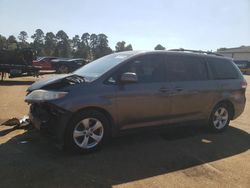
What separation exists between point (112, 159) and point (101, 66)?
70.0 inches

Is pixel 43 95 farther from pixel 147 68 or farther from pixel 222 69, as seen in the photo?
pixel 222 69

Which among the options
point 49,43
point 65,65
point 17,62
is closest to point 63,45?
point 49,43

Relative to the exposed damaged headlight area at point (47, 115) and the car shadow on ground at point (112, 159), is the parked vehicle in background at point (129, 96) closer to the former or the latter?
the exposed damaged headlight area at point (47, 115)

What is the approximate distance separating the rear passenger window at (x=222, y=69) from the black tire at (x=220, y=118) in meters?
0.66

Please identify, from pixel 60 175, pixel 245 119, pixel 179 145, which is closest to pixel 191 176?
pixel 179 145

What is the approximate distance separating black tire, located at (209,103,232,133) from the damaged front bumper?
3.57 m

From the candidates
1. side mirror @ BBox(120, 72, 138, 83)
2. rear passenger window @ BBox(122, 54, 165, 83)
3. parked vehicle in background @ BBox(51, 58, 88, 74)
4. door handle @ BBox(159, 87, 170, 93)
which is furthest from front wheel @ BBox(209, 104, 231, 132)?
parked vehicle in background @ BBox(51, 58, 88, 74)

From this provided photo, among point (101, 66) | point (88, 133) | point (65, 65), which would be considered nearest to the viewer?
point (88, 133)

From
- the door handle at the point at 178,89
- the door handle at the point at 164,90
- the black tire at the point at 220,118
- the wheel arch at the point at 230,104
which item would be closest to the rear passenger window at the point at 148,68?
the door handle at the point at 164,90

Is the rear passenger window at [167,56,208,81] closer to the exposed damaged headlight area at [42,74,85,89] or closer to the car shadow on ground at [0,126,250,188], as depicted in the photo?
the car shadow on ground at [0,126,250,188]

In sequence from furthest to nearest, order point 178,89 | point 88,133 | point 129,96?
point 178,89 < point 129,96 < point 88,133

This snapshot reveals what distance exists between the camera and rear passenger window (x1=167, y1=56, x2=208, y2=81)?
6328mm

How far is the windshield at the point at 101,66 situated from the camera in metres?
5.59

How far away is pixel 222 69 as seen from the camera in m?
7.45
